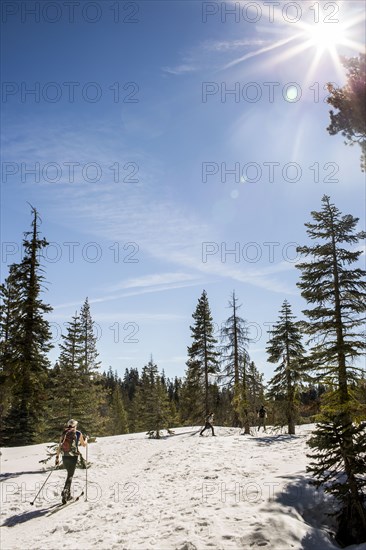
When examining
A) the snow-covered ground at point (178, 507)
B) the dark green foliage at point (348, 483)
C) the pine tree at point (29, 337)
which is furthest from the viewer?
the pine tree at point (29, 337)

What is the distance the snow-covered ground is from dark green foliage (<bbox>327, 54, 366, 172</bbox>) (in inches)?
369

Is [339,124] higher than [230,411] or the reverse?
higher

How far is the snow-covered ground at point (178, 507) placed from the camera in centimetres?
777

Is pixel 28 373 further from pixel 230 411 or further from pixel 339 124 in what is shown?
pixel 230 411

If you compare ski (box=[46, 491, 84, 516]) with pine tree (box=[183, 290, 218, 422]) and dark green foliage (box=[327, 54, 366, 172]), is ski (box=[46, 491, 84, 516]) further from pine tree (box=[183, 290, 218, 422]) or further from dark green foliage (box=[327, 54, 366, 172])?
pine tree (box=[183, 290, 218, 422])

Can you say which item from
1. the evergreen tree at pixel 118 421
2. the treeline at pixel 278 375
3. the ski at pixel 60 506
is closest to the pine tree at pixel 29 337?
the treeline at pixel 278 375

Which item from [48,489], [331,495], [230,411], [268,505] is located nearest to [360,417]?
[331,495]

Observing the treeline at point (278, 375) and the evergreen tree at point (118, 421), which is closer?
the treeline at point (278, 375)

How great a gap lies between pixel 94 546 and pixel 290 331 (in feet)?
78.1

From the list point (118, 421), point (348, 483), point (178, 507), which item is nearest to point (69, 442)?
point (178, 507)

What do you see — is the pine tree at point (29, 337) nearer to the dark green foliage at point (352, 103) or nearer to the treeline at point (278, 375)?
the treeline at point (278, 375)

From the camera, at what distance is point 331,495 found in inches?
432

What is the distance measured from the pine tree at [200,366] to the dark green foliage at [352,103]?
93.4 feet

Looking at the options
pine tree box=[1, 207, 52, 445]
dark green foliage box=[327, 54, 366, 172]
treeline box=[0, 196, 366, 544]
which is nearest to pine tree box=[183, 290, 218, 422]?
treeline box=[0, 196, 366, 544]
